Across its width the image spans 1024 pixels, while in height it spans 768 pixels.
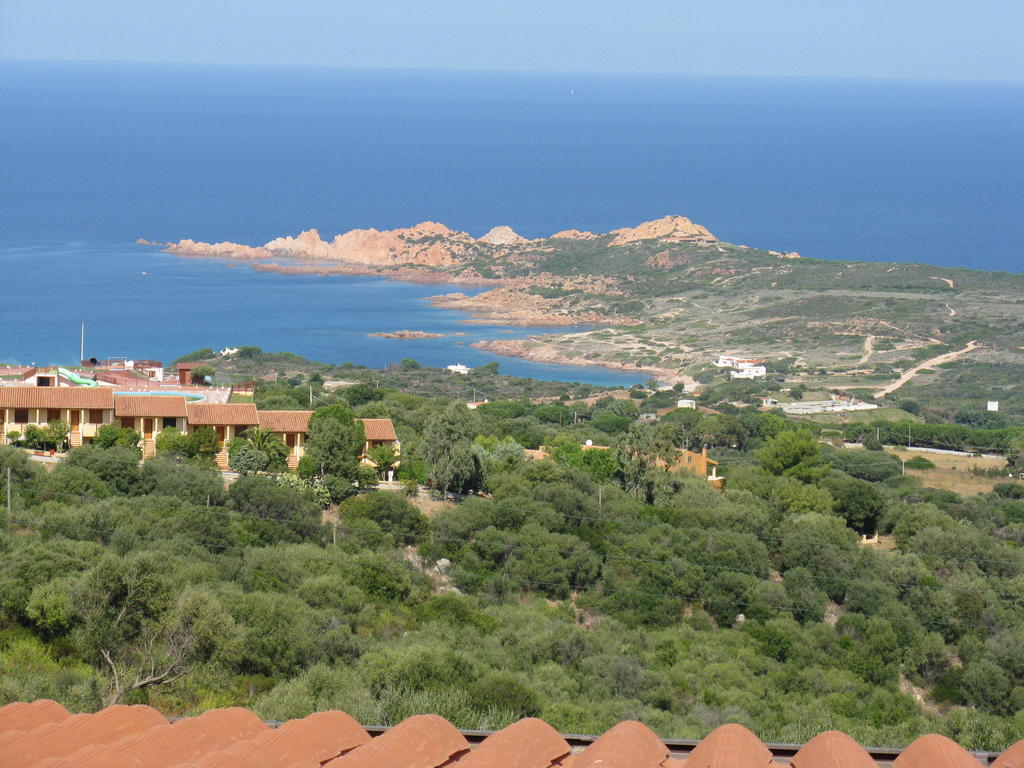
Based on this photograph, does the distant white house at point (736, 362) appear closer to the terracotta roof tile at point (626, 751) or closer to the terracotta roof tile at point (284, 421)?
the terracotta roof tile at point (284, 421)

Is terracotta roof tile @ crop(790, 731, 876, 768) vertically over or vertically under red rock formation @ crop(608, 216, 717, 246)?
under

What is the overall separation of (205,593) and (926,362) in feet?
172

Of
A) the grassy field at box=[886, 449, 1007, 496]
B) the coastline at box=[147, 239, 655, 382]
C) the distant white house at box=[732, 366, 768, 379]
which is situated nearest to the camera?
the grassy field at box=[886, 449, 1007, 496]

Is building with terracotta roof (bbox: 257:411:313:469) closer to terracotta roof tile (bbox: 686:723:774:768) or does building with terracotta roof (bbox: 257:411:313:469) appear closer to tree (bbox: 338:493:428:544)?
tree (bbox: 338:493:428:544)

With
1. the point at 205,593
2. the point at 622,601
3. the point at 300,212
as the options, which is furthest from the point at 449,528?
the point at 300,212

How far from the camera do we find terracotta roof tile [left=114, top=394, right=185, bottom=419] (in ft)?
78.7

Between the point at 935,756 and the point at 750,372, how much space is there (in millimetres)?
52333

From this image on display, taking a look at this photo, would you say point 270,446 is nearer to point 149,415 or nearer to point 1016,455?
point 149,415

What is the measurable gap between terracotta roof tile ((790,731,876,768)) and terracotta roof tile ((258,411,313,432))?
17476 millimetres

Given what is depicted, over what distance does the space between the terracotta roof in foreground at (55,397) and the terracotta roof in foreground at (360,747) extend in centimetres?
1611

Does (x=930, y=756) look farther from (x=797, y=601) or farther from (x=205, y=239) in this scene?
(x=205, y=239)

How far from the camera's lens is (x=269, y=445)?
23766mm

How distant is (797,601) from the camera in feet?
67.7

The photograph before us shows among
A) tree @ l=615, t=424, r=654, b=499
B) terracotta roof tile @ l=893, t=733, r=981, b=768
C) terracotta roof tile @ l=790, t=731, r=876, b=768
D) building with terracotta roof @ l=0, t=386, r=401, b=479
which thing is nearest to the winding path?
tree @ l=615, t=424, r=654, b=499
